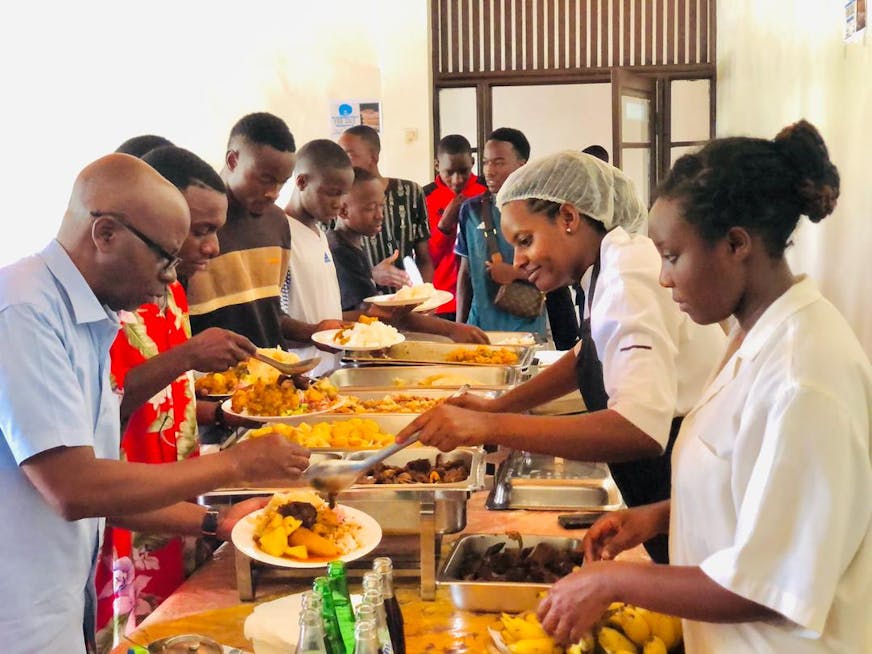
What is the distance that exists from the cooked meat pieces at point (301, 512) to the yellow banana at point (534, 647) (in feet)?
1.39

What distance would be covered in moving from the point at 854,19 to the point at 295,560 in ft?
10.1

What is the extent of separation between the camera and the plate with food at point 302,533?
59.7 inches

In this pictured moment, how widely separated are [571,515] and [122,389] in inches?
37.9

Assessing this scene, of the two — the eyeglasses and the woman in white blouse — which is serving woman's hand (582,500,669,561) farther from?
the eyeglasses

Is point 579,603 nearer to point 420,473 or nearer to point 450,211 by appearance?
point 420,473

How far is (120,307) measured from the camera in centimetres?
145

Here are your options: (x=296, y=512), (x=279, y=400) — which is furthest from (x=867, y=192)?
(x=296, y=512)

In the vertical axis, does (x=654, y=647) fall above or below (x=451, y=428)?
below

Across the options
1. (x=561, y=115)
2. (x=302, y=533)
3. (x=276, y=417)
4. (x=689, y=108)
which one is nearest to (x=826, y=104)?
(x=276, y=417)

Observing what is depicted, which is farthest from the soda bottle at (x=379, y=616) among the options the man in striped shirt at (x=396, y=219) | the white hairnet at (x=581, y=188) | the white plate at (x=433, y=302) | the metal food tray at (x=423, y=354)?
the man in striped shirt at (x=396, y=219)

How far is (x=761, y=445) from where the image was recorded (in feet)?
3.64

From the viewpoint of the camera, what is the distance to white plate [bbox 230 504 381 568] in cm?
148

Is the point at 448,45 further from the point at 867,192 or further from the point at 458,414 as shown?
the point at 458,414

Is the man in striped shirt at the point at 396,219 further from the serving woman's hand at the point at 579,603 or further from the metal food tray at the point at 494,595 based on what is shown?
the serving woman's hand at the point at 579,603
